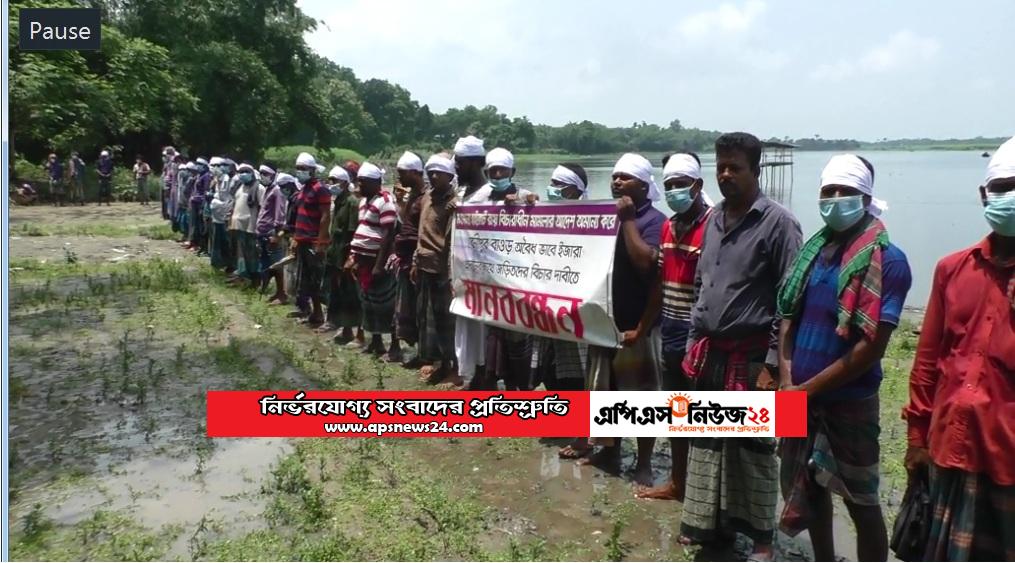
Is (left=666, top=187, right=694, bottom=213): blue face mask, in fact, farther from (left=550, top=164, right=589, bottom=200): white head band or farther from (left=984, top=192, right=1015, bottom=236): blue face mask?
(left=984, top=192, right=1015, bottom=236): blue face mask

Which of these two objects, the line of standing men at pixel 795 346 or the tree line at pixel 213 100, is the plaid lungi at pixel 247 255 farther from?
the line of standing men at pixel 795 346

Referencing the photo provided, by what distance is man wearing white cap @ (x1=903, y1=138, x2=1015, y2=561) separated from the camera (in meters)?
2.36

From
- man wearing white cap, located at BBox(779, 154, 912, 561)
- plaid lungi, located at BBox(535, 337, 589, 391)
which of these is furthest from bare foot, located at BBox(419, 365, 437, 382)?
man wearing white cap, located at BBox(779, 154, 912, 561)

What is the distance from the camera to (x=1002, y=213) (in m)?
2.36

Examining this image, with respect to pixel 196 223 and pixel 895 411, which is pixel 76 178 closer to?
pixel 196 223

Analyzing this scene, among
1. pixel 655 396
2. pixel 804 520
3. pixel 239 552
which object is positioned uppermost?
pixel 655 396

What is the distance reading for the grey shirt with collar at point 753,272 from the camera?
321 centimetres

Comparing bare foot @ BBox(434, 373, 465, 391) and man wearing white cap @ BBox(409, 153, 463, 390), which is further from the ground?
man wearing white cap @ BBox(409, 153, 463, 390)

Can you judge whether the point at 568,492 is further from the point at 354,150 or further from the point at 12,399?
the point at 354,150

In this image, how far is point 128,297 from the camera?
9492 mm

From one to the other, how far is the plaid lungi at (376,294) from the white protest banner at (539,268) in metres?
1.43

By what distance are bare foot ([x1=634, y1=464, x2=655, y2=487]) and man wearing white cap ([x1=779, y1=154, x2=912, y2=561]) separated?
1230 millimetres

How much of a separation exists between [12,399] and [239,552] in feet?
10.4

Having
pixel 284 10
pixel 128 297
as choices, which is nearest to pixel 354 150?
pixel 284 10
